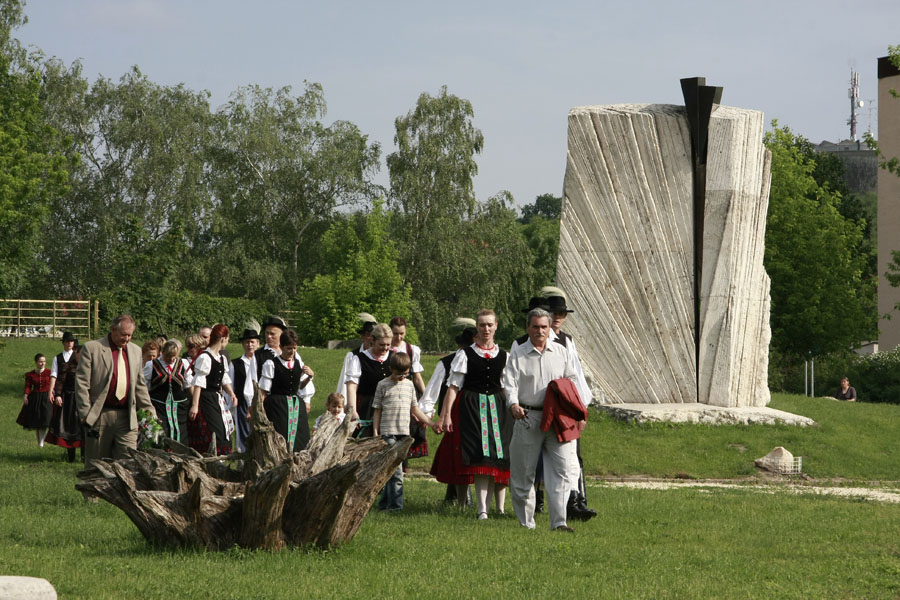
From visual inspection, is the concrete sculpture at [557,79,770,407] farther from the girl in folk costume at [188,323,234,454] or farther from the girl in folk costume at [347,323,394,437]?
the girl in folk costume at [347,323,394,437]

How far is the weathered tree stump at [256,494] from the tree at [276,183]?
118 feet

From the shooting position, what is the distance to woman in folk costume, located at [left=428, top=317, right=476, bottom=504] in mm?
9119

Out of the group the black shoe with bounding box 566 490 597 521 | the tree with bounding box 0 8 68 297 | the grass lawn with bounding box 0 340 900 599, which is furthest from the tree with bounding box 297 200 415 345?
the black shoe with bounding box 566 490 597 521

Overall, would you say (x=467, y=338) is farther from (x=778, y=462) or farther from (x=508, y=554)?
(x=778, y=462)

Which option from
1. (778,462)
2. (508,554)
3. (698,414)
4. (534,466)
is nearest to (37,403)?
(698,414)

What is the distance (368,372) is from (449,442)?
1090 millimetres

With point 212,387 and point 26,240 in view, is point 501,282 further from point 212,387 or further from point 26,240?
point 212,387

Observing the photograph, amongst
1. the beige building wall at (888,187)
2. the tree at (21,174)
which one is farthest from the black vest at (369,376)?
the beige building wall at (888,187)

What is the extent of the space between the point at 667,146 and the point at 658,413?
13.7 feet

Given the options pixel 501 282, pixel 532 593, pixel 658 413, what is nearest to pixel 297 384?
pixel 532 593

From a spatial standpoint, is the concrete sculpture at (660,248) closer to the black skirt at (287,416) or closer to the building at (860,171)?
the black skirt at (287,416)

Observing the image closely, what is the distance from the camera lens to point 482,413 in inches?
359

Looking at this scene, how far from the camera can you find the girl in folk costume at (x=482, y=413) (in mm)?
8984

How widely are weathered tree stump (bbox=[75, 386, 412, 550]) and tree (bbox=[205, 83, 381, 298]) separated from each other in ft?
118
